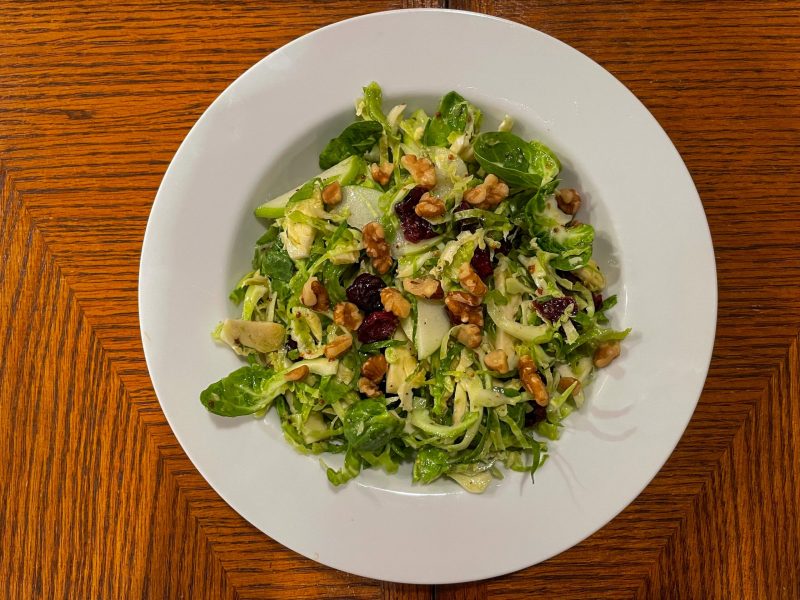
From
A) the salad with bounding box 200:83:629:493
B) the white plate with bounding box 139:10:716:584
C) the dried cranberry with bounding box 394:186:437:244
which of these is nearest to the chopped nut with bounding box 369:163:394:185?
the salad with bounding box 200:83:629:493

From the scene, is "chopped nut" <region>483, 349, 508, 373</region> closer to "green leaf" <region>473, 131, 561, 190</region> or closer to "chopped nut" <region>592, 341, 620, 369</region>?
"chopped nut" <region>592, 341, 620, 369</region>

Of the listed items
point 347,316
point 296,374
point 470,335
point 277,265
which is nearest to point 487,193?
point 470,335

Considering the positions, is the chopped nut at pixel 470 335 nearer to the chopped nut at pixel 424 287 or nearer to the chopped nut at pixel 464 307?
the chopped nut at pixel 464 307

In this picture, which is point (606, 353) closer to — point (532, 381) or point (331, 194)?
point (532, 381)

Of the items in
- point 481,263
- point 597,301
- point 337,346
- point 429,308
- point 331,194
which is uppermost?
point 597,301

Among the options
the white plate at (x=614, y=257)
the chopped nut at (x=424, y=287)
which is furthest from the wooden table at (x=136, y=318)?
the chopped nut at (x=424, y=287)

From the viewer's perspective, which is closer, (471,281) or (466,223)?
(471,281)

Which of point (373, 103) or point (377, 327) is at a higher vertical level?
point (373, 103)
